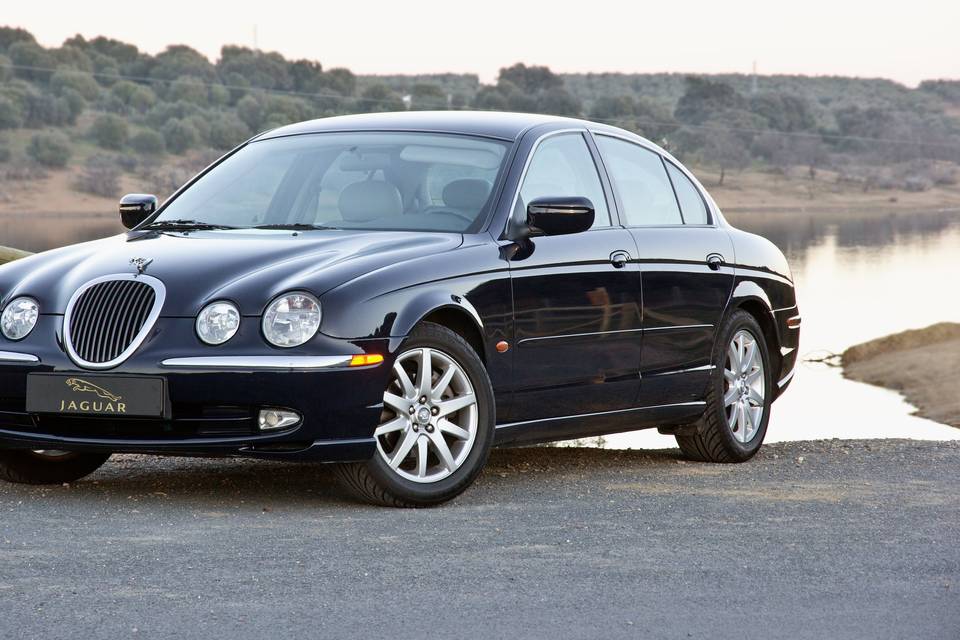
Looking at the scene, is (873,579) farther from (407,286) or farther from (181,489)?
(181,489)

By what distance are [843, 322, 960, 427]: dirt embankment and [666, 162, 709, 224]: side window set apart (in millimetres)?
14893

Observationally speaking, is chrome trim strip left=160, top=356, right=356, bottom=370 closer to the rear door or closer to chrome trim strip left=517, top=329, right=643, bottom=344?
chrome trim strip left=517, top=329, right=643, bottom=344

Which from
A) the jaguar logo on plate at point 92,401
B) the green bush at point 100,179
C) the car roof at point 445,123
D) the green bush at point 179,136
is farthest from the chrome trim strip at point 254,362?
the green bush at point 179,136

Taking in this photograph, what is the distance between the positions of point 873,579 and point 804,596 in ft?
1.28

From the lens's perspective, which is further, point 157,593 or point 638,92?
point 638,92

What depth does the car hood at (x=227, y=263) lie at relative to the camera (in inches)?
253

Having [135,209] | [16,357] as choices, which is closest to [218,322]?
[16,357]

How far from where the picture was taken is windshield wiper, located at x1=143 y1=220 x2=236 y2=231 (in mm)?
7590

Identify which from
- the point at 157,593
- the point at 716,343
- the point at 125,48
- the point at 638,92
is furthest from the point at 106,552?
the point at 638,92

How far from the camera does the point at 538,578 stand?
5367 millimetres

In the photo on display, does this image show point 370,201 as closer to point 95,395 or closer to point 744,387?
point 95,395

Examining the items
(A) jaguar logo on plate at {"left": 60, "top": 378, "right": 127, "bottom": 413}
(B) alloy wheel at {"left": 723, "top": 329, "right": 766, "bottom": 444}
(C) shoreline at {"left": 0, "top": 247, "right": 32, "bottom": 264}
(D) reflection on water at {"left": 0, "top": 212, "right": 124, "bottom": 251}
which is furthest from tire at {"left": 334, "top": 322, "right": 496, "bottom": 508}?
(D) reflection on water at {"left": 0, "top": 212, "right": 124, "bottom": 251}

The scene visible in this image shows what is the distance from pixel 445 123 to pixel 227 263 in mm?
1652

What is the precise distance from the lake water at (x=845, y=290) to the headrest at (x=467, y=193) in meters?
7.38
